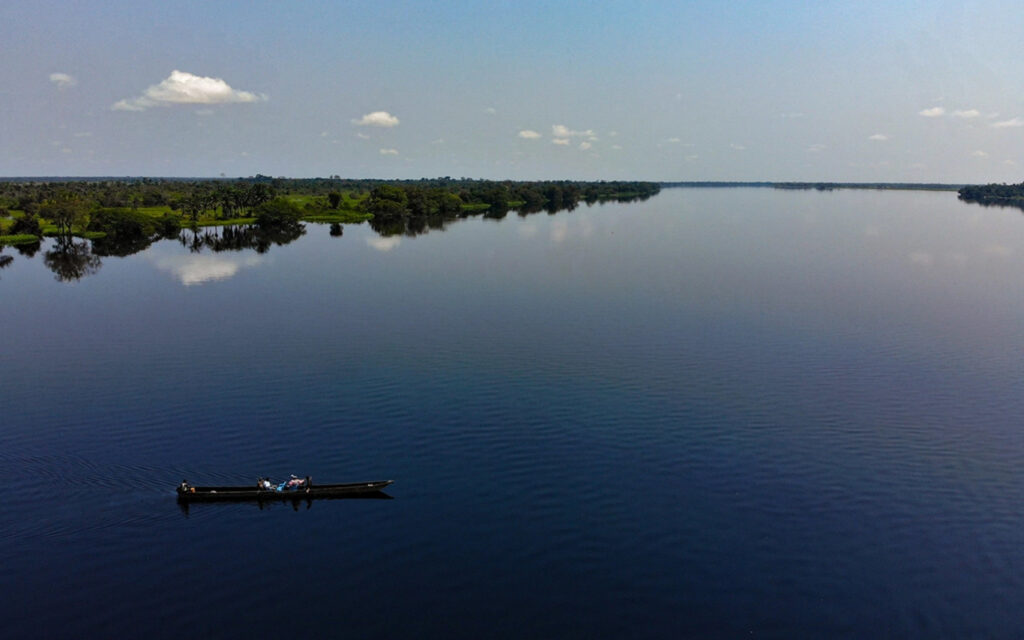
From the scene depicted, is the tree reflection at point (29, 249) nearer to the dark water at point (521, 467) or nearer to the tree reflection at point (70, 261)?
the tree reflection at point (70, 261)

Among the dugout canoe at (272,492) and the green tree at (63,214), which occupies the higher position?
the green tree at (63,214)

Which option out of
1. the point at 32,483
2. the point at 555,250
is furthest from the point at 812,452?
the point at 555,250

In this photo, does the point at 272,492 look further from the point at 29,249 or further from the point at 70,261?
the point at 29,249

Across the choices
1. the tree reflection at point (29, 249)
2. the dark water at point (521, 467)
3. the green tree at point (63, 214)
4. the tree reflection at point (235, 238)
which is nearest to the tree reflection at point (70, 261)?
the tree reflection at point (29, 249)

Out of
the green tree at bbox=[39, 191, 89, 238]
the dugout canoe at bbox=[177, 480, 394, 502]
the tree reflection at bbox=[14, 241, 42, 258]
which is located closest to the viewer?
the dugout canoe at bbox=[177, 480, 394, 502]

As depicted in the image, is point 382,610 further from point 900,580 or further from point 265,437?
point 900,580

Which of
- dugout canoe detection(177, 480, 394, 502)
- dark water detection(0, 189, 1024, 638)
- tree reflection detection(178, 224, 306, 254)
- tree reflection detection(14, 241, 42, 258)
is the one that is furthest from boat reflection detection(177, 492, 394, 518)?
tree reflection detection(14, 241, 42, 258)

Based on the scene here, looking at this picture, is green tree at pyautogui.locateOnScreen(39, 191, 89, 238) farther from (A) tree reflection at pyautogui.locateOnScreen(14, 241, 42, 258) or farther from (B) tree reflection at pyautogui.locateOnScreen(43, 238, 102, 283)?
(A) tree reflection at pyautogui.locateOnScreen(14, 241, 42, 258)
